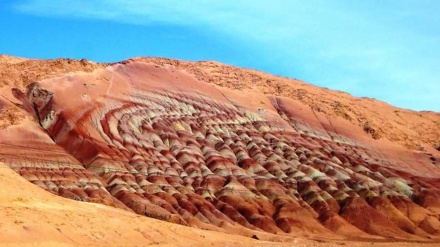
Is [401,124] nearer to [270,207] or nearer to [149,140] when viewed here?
[270,207]

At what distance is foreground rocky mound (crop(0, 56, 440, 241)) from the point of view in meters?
69.2

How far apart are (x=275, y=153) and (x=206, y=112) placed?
497 inches

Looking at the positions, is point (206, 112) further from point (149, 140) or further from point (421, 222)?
point (421, 222)

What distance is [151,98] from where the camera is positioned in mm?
88562

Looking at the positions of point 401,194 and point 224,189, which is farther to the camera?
point 401,194

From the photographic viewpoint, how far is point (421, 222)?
81.6 meters

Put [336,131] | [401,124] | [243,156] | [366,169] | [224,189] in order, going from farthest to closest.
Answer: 1. [401,124]
2. [336,131]
3. [366,169]
4. [243,156]
5. [224,189]

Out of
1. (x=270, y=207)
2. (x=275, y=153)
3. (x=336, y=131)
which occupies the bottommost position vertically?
(x=270, y=207)

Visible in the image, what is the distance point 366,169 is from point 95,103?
139ft

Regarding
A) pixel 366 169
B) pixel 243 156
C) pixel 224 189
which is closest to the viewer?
pixel 224 189

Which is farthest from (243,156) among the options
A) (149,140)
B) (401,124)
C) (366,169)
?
(401,124)

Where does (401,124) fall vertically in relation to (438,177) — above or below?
above

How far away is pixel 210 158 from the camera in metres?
82.4

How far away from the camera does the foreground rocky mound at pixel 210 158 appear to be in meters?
69.2
